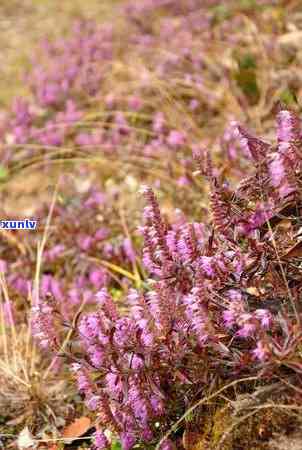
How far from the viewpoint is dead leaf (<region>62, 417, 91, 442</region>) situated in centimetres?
250

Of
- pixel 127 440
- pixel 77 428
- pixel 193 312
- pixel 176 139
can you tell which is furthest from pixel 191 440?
pixel 176 139

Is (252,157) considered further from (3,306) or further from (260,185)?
(3,306)

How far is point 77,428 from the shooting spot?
254 centimetres

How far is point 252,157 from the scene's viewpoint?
1.97 meters

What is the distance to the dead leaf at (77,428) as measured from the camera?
2504 mm

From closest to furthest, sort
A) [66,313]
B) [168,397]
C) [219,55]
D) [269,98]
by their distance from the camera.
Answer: [168,397] → [66,313] → [269,98] → [219,55]

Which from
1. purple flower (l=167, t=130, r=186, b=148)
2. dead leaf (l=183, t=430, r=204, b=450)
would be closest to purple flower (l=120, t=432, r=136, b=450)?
dead leaf (l=183, t=430, r=204, b=450)

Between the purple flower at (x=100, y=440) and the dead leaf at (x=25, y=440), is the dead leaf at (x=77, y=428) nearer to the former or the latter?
the dead leaf at (x=25, y=440)

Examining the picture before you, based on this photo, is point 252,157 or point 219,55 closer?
point 252,157

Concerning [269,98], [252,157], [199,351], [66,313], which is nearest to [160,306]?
[199,351]

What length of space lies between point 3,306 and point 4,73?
3594mm

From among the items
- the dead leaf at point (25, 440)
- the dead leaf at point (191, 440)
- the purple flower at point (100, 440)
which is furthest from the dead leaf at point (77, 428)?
the dead leaf at point (191, 440)

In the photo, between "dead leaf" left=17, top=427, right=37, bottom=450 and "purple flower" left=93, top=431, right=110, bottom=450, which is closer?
"purple flower" left=93, top=431, right=110, bottom=450

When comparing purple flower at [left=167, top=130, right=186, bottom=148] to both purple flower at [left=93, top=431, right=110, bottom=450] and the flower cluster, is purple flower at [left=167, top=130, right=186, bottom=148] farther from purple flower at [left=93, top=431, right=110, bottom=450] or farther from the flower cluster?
purple flower at [left=93, top=431, right=110, bottom=450]
